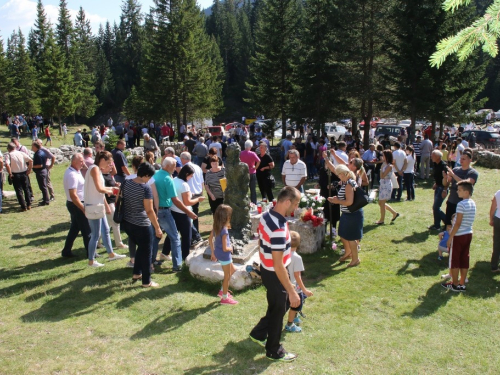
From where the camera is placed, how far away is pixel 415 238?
A: 8320 millimetres

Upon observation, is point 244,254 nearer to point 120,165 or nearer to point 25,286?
point 25,286

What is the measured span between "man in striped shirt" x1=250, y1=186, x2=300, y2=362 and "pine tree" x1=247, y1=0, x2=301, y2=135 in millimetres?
21369

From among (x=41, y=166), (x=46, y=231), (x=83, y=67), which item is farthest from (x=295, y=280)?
(x=83, y=67)

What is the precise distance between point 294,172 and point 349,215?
81.9 inches

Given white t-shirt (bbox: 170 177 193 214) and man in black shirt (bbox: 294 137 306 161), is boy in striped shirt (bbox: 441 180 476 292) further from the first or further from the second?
man in black shirt (bbox: 294 137 306 161)

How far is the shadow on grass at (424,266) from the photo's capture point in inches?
261

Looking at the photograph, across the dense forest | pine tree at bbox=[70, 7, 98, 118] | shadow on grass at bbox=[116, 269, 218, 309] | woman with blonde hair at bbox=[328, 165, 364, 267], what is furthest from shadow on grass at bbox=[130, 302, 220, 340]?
pine tree at bbox=[70, 7, 98, 118]

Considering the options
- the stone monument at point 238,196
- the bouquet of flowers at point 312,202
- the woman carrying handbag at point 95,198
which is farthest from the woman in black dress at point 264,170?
the woman carrying handbag at point 95,198

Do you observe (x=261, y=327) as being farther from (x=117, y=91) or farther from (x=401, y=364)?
(x=117, y=91)

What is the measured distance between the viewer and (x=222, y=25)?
75.5 metres

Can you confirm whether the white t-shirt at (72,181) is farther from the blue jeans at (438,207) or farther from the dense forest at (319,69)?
the dense forest at (319,69)

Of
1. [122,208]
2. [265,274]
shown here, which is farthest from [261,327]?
[122,208]

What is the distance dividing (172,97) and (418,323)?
91.3 feet

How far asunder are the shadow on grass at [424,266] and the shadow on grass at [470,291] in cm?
43
